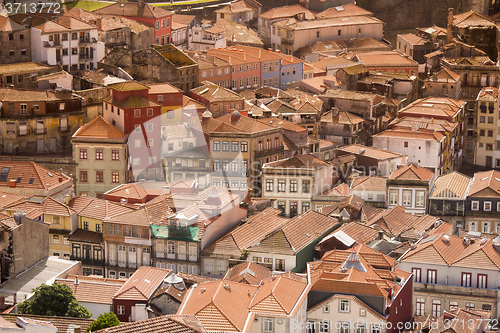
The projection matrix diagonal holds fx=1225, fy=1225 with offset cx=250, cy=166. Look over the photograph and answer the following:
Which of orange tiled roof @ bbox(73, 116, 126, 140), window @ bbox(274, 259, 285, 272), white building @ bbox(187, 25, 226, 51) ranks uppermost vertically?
white building @ bbox(187, 25, 226, 51)

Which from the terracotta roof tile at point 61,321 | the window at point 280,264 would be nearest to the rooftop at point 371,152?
the window at point 280,264

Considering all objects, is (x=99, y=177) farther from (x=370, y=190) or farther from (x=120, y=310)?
(x=120, y=310)

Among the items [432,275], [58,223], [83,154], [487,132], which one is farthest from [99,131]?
[487,132]

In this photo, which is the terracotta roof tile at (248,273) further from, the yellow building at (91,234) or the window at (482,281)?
the window at (482,281)

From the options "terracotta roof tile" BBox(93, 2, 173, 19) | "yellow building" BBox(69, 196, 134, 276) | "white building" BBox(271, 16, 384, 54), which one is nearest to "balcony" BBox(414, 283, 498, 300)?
"yellow building" BBox(69, 196, 134, 276)

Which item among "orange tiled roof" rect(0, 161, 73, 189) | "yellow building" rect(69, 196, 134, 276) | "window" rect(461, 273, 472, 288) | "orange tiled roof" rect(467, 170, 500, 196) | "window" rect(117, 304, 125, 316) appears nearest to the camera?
"window" rect(117, 304, 125, 316)

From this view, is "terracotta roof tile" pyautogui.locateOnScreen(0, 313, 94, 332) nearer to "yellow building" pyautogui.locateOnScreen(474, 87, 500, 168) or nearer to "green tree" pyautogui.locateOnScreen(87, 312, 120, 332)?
"green tree" pyautogui.locateOnScreen(87, 312, 120, 332)
